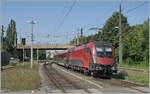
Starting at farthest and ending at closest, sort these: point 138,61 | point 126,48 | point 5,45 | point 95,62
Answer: point 5,45 < point 126,48 < point 138,61 < point 95,62

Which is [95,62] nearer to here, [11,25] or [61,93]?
[61,93]

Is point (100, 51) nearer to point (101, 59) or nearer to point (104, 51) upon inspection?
point (104, 51)

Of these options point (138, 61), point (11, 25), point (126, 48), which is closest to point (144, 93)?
point (138, 61)

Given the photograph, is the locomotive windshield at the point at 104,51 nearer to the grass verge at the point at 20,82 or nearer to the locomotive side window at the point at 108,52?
the locomotive side window at the point at 108,52

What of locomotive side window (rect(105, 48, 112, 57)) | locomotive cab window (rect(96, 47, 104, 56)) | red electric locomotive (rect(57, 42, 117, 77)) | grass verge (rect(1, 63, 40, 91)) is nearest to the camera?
grass verge (rect(1, 63, 40, 91))

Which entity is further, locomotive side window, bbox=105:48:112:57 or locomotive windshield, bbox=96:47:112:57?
locomotive side window, bbox=105:48:112:57

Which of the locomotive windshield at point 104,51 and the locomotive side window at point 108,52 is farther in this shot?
the locomotive side window at point 108,52

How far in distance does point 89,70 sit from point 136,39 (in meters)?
22.3

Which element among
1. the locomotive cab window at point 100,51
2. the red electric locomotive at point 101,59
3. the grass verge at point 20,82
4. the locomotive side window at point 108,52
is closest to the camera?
the grass verge at point 20,82

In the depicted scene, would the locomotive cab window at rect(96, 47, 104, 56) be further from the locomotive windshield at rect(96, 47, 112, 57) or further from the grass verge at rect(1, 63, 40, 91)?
the grass verge at rect(1, 63, 40, 91)

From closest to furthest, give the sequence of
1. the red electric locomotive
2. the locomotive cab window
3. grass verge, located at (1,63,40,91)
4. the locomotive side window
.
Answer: grass verge, located at (1,63,40,91) < the red electric locomotive < the locomotive cab window < the locomotive side window

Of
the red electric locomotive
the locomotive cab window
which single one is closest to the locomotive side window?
the red electric locomotive

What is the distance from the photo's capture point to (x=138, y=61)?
57.8 metres

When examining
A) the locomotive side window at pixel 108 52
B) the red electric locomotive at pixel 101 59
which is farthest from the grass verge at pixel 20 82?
the locomotive side window at pixel 108 52
